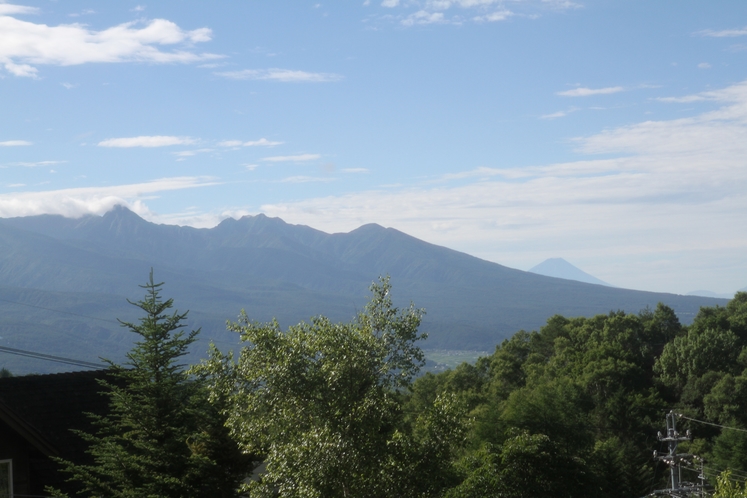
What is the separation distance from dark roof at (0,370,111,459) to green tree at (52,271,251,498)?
3911 millimetres

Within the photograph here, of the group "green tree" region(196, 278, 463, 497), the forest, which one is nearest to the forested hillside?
the forest

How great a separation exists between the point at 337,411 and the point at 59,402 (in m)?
10.8

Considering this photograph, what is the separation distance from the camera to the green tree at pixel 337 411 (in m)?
12.8

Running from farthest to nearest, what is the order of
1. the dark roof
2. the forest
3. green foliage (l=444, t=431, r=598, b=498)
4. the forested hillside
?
the forested hillside < green foliage (l=444, t=431, r=598, b=498) < the dark roof < the forest

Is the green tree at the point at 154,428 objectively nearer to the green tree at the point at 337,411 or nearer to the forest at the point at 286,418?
the forest at the point at 286,418

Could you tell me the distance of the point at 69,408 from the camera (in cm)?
2044

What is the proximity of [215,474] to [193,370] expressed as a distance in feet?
11.1

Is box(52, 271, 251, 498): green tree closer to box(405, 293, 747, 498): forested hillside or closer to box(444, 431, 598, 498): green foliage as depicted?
box(444, 431, 598, 498): green foliage

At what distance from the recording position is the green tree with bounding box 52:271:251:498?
14.5 m

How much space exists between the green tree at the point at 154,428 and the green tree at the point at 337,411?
1423 millimetres

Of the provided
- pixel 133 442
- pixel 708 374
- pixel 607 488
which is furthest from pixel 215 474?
pixel 708 374

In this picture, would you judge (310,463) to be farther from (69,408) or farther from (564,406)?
(564,406)

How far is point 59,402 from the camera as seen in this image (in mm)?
20453

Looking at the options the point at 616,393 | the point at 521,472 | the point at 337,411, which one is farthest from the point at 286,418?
the point at 616,393
